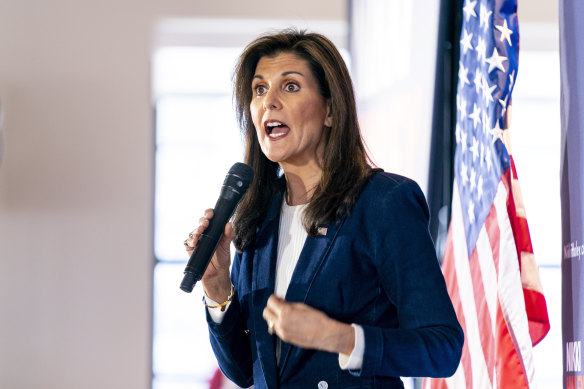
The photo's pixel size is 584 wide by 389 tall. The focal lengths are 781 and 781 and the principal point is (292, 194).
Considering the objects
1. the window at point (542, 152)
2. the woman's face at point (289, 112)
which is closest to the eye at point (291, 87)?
the woman's face at point (289, 112)

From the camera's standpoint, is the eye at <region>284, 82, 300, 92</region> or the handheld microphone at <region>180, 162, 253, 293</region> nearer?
the handheld microphone at <region>180, 162, 253, 293</region>

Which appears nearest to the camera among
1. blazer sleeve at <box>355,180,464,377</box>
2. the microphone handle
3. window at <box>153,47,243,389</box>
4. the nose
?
blazer sleeve at <box>355,180,464,377</box>

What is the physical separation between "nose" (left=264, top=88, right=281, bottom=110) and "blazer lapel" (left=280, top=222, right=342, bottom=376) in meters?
0.33

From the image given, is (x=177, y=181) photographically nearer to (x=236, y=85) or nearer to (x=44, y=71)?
(x=44, y=71)

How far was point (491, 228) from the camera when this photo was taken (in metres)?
2.40

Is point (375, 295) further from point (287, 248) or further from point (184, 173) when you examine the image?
point (184, 173)

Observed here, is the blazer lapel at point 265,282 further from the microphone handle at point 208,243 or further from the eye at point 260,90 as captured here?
the eye at point 260,90

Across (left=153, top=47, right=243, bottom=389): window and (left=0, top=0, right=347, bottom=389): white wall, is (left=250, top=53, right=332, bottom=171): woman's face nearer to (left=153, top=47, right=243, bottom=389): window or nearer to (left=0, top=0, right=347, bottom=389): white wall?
(left=153, top=47, right=243, bottom=389): window

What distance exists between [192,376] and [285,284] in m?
2.79

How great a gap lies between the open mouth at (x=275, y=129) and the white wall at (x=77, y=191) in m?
2.68

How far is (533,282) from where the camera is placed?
7.30 feet

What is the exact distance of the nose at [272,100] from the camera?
1.76 meters

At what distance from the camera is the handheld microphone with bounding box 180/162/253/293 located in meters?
1.55

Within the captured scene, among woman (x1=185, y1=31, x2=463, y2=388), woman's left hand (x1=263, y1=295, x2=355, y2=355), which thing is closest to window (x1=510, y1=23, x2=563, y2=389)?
woman (x1=185, y1=31, x2=463, y2=388)
